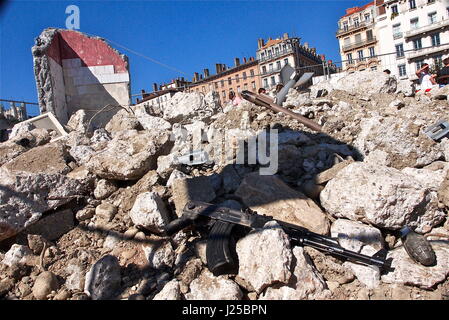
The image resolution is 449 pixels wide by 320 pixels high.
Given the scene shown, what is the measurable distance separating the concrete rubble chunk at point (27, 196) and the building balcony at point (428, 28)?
121 feet

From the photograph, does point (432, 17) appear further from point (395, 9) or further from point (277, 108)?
point (277, 108)

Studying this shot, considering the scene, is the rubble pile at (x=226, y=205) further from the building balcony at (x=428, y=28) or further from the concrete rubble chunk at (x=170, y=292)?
the building balcony at (x=428, y=28)

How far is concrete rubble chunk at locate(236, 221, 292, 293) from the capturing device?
2.22 meters

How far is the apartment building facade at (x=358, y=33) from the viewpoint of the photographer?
127ft

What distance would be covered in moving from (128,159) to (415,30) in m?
36.6

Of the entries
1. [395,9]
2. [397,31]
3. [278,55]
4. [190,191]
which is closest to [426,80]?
[190,191]

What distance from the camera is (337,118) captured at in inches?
197

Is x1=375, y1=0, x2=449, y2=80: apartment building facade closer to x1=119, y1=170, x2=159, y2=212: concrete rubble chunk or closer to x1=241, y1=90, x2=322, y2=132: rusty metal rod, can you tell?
x1=241, y1=90, x2=322, y2=132: rusty metal rod

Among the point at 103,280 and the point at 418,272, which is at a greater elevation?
the point at 103,280

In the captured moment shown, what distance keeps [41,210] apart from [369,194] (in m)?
3.45

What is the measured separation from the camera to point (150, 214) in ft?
9.45

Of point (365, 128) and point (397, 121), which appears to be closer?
point (397, 121)
